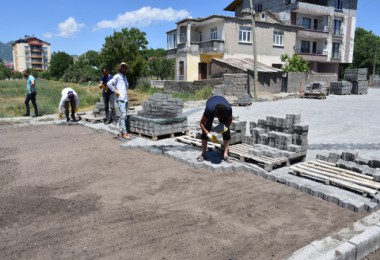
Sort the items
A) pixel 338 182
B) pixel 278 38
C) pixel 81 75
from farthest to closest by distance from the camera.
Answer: pixel 81 75, pixel 278 38, pixel 338 182

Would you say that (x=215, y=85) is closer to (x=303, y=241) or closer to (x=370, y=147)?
(x=370, y=147)

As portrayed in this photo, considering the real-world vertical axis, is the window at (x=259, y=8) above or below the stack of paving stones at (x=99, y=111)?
above

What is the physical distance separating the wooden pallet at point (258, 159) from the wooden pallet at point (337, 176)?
13.3 inches

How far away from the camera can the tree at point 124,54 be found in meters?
36.5

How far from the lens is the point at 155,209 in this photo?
4.26 metres

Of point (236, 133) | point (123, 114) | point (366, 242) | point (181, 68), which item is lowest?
point (366, 242)

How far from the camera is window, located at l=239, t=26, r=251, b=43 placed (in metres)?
29.6

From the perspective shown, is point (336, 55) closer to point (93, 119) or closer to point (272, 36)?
point (272, 36)

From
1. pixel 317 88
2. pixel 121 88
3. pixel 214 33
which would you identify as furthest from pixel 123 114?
pixel 214 33

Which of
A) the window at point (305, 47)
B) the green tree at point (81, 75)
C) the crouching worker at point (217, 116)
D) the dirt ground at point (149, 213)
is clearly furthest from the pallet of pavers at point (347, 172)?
the green tree at point (81, 75)

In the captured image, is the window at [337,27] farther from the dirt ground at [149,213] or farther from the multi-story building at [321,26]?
the dirt ground at [149,213]

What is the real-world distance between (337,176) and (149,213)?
314 cm

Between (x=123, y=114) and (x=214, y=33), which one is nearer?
(x=123, y=114)

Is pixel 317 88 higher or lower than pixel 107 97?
higher
